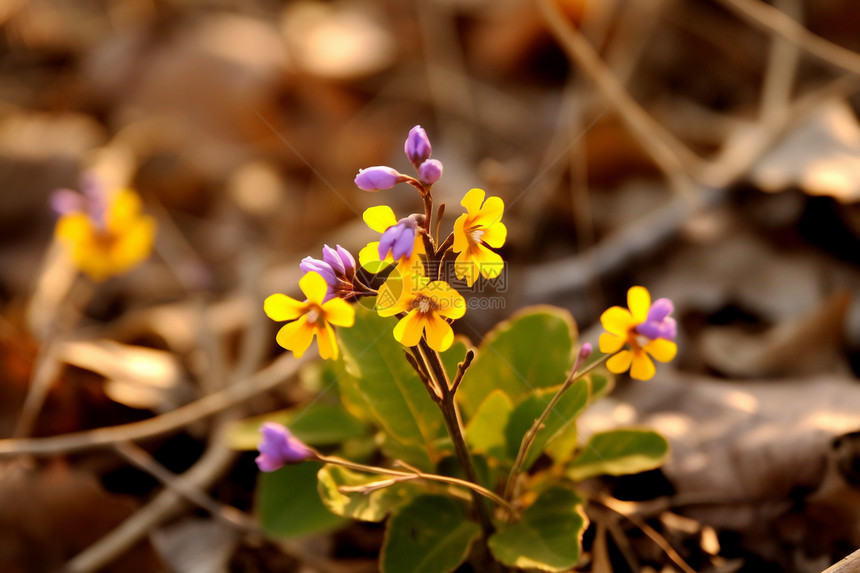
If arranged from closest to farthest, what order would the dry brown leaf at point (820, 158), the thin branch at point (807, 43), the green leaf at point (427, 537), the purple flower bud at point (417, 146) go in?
1. the purple flower bud at point (417, 146)
2. the green leaf at point (427, 537)
3. the dry brown leaf at point (820, 158)
4. the thin branch at point (807, 43)

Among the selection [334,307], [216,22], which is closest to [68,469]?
[334,307]

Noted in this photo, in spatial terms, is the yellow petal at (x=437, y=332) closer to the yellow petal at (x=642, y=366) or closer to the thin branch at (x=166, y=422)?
the yellow petal at (x=642, y=366)

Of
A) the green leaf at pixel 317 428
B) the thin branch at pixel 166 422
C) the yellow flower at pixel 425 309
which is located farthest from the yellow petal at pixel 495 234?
the thin branch at pixel 166 422

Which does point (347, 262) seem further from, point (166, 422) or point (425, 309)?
point (166, 422)

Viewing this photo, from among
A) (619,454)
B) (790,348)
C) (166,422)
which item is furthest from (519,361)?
(166,422)

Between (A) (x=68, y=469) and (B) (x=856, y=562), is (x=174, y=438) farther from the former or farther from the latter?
(B) (x=856, y=562)

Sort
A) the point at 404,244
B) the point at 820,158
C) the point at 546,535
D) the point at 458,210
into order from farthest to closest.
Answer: the point at 458,210 → the point at 820,158 → the point at 546,535 → the point at 404,244

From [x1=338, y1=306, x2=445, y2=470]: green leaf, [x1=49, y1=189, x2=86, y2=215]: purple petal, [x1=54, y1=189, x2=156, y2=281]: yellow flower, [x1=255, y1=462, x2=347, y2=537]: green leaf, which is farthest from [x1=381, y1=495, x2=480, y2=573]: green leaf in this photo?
[x1=49, y1=189, x2=86, y2=215]: purple petal
